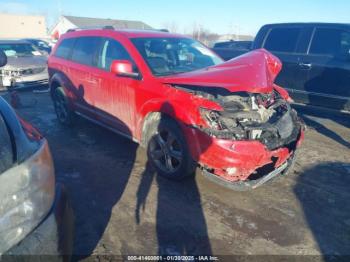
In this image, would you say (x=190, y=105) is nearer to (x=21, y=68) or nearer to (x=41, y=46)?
(x=21, y=68)

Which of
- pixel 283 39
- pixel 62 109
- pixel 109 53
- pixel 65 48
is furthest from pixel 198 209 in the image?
pixel 283 39

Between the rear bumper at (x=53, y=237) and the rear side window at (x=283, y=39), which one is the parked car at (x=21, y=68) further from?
the rear bumper at (x=53, y=237)

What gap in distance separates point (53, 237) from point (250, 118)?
2.36m

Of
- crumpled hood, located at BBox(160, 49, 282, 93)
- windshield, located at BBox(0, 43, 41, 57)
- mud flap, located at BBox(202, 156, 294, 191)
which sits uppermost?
crumpled hood, located at BBox(160, 49, 282, 93)

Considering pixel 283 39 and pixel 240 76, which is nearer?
pixel 240 76

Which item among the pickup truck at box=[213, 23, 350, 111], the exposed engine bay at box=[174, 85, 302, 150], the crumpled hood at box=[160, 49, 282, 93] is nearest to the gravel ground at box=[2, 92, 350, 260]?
the exposed engine bay at box=[174, 85, 302, 150]

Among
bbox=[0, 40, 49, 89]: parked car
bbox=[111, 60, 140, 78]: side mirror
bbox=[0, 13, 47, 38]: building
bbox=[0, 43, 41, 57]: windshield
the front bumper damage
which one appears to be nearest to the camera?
the front bumper damage

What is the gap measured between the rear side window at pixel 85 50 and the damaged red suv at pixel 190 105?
0.02 meters

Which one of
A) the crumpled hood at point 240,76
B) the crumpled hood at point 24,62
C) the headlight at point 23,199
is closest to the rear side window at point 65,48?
the crumpled hood at point 240,76

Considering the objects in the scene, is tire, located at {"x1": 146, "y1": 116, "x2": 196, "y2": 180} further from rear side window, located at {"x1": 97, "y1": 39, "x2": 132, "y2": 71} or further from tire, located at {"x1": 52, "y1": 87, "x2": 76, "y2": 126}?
tire, located at {"x1": 52, "y1": 87, "x2": 76, "y2": 126}

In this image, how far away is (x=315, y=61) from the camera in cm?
592

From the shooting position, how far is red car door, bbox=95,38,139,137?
13.6ft

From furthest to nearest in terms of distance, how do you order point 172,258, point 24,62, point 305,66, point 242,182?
point 24,62
point 305,66
point 242,182
point 172,258

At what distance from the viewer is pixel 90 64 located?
486 cm
